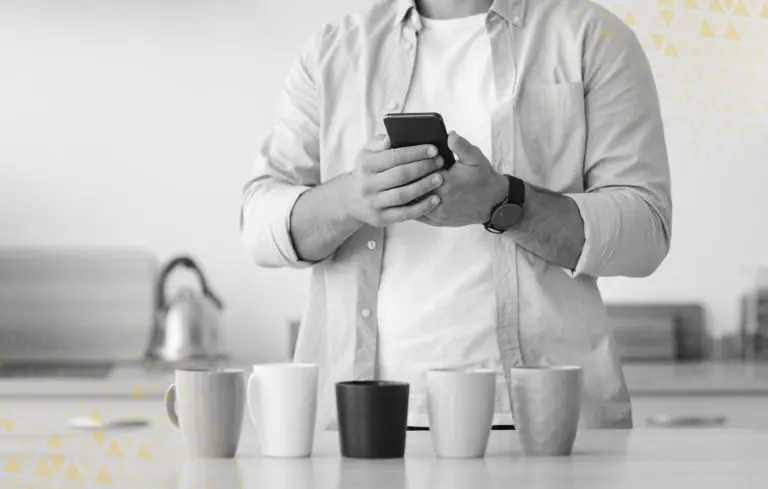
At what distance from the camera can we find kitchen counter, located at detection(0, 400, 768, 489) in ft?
2.94

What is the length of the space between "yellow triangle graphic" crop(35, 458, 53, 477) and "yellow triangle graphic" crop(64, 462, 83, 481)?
0.01m

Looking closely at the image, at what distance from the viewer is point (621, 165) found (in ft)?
4.83

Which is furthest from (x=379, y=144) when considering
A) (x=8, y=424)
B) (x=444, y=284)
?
(x=8, y=424)

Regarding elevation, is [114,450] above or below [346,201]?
below

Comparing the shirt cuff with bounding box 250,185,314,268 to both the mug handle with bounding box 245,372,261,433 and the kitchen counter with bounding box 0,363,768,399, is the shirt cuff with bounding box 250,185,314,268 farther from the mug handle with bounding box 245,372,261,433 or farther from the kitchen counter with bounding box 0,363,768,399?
the kitchen counter with bounding box 0,363,768,399

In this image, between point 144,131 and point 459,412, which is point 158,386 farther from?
point 459,412

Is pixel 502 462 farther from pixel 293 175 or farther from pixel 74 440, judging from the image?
pixel 293 175

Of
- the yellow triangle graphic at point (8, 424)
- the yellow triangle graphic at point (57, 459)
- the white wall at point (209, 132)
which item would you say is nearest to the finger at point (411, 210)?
the yellow triangle graphic at point (57, 459)

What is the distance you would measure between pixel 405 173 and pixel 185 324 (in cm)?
153

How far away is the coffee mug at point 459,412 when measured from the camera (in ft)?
3.34

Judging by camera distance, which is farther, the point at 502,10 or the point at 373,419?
the point at 502,10

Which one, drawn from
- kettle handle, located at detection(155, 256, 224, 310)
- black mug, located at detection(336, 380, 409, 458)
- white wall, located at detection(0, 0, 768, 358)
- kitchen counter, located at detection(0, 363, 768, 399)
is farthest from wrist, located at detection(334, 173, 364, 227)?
white wall, located at detection(0, 0, 768, 358)

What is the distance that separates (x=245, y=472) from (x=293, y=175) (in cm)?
69

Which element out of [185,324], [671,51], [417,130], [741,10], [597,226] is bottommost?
[185,324]
